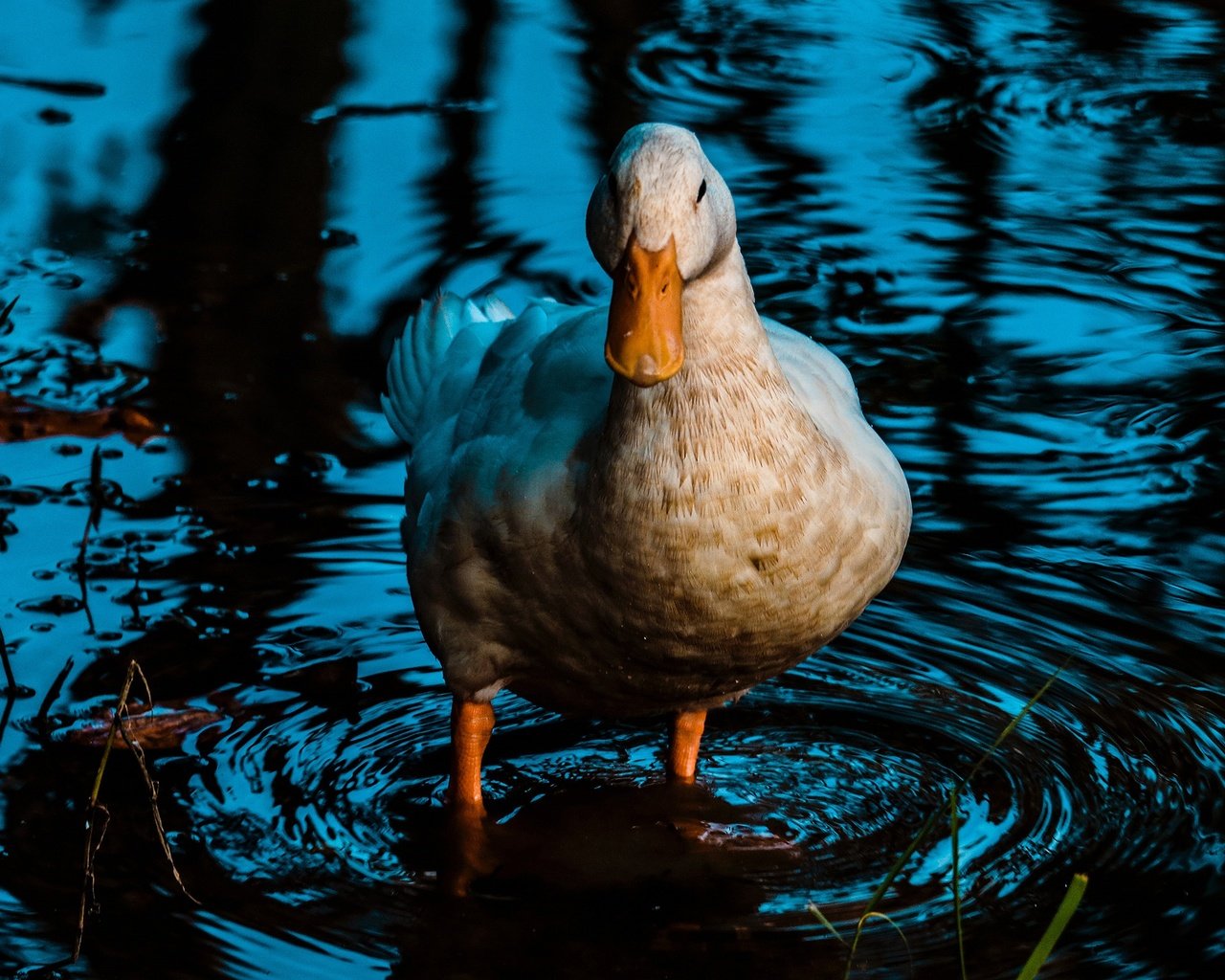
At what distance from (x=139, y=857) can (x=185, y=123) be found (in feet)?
18.0

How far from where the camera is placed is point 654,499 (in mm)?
3646

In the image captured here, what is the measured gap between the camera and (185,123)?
8.95 m

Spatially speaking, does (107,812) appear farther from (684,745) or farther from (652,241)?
(684,745)

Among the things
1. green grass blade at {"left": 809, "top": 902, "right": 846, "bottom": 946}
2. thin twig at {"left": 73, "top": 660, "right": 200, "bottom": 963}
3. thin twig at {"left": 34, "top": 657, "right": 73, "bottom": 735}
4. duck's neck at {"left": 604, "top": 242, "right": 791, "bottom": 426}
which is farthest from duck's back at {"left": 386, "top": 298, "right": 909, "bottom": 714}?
thin twig at {"left": 34, "top": 657, "right": 73, "bottom": 735}

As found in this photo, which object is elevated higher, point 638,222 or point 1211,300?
point 638,222

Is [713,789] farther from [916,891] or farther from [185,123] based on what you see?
[185,123]

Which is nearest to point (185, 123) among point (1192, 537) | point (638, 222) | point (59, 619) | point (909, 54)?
point (909, 54)

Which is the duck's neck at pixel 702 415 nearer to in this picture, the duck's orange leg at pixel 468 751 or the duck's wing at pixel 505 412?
the duck's wing at pixel 505 412

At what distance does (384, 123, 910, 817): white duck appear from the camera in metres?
3.42

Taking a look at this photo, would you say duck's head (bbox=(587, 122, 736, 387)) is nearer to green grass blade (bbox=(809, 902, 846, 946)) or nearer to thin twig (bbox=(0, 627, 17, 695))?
green grass blade (bbox=(809, 902, 846, 946))

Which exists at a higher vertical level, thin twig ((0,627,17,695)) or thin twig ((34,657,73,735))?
thin twig ((0,627,17,695))

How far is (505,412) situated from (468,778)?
0.91 meters

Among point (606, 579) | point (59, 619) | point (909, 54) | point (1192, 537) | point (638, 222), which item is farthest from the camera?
point (909, 54)

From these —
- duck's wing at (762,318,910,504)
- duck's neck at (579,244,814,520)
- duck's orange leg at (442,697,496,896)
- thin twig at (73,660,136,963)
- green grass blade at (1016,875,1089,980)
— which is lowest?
duck's orange leg at (442,697,496,896)
